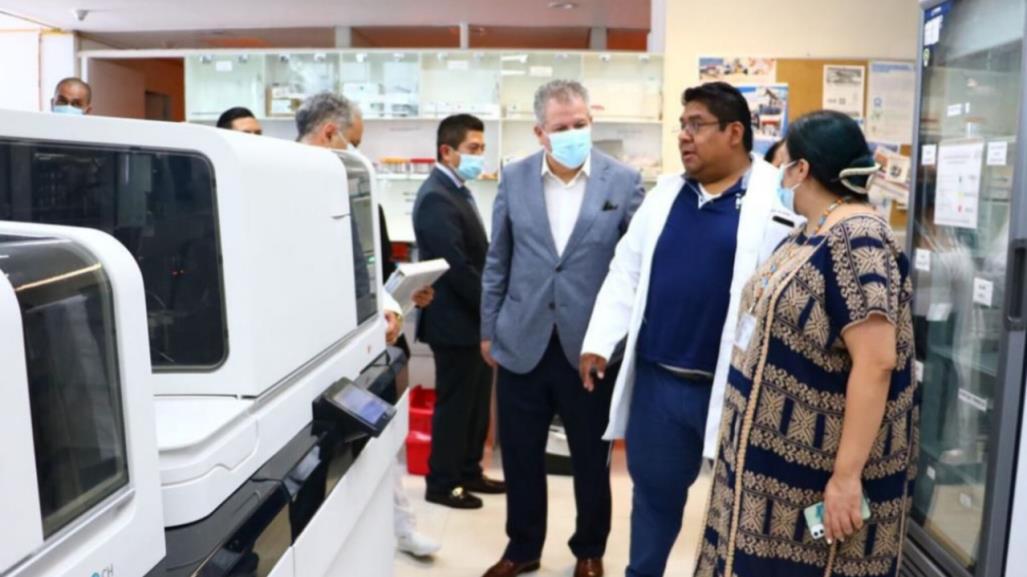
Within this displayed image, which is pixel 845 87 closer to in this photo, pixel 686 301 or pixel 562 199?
pixel 562 199

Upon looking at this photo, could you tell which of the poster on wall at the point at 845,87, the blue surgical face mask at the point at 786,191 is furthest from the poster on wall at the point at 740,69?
the blue surgical face mask at the point at 786,191

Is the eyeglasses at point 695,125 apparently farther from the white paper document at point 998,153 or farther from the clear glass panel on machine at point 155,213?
the clear glass panel on machine at point 155,213

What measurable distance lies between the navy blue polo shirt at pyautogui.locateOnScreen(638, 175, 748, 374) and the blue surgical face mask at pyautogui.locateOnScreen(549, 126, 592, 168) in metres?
0.48

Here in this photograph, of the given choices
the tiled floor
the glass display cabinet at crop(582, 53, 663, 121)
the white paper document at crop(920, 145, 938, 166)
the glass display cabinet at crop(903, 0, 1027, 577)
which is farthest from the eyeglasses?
the glass display cabinet at crop(582, 53, 663, 121)

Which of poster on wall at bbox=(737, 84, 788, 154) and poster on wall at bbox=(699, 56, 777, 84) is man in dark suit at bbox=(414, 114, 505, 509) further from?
poster on wall at bbox=(737, 84, 788, 154)

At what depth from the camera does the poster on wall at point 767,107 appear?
14.8 ft

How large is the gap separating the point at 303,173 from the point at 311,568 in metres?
0.64

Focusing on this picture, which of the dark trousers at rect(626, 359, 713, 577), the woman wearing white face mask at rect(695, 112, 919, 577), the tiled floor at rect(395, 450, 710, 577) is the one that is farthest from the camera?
the tiled floor at rect(395, 450, 710, 577)

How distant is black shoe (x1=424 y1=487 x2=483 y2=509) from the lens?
372cm

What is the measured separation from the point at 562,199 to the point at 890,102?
8.12ft

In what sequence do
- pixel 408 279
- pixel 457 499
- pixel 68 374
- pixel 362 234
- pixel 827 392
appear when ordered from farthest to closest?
pixel 457 499 → pixel 408 279 → pixel 362 234 → pixel 827 392 → pixel 68 374

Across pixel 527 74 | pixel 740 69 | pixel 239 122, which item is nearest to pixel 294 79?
pixel 527 74

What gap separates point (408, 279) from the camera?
8.39ft

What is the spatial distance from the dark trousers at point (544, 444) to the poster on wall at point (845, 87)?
2.42 metres
